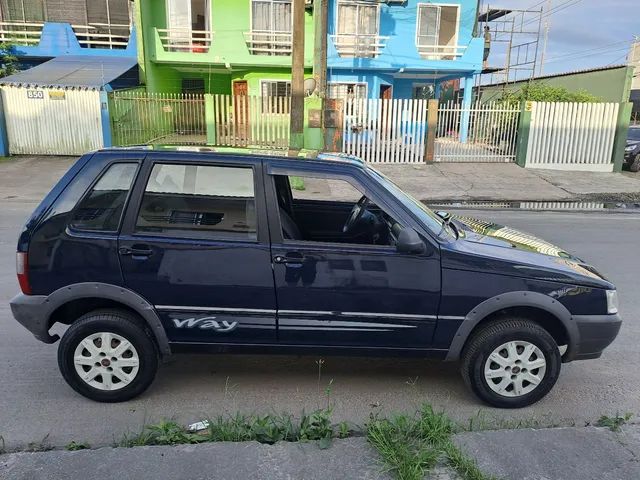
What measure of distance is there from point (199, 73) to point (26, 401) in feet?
71.2

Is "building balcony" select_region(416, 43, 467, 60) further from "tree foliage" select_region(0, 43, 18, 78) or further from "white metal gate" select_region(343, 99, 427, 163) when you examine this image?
"tree foliage" select_region(0, 43, 18, 78)

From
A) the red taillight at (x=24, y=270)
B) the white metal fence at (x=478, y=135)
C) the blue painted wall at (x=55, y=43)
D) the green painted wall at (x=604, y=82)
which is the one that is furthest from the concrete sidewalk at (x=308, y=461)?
the blue painted wall at (x=55, y=43)

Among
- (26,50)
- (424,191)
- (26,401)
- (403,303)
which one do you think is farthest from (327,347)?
→ (26,50)

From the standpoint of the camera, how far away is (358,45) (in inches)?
823

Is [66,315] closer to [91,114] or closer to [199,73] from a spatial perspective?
[91,114]

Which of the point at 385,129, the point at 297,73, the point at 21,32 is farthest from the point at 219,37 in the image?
the point at 297,73

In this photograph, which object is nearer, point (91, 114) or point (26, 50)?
point (91, 114)

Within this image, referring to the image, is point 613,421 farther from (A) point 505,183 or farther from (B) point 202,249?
(A) point 505,183

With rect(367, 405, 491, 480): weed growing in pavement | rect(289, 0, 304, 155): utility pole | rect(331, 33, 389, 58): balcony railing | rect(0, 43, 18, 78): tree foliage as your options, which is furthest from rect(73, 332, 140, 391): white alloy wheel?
rect(0, 43, 18, 78): tree foliage

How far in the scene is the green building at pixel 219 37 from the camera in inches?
795

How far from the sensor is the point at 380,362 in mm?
4062

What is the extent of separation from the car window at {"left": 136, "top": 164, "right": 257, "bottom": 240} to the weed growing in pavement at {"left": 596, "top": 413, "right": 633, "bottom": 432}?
2.43m

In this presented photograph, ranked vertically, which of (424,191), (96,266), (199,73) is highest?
(199,73)

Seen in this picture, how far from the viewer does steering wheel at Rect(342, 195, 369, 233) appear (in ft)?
13.3
